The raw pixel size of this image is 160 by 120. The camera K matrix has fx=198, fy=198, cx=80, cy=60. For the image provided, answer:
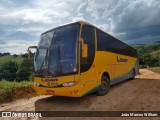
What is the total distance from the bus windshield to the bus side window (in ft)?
1.43

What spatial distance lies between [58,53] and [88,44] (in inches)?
58.9

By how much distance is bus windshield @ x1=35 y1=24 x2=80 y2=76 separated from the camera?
26.1 feet

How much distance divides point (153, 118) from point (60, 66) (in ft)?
12.9

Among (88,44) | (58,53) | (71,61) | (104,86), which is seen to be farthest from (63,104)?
(88,44)

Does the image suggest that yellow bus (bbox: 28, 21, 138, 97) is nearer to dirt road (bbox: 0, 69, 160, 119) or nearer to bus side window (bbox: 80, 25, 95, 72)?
bus side window (bbox: 80, 25, 95, 72)

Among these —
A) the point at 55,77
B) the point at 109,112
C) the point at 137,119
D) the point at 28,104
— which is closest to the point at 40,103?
the point at 28,104

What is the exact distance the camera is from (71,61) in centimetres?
793

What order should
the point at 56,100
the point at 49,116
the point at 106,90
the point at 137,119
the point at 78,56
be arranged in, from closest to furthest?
1. the point at 137,119
2. the point at 49,116
3. the point at 78,56
4. the point at 56,100
5. the point at 106,90

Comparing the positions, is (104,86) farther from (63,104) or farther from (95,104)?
(63,104)

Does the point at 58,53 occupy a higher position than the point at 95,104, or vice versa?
the point at 58,53

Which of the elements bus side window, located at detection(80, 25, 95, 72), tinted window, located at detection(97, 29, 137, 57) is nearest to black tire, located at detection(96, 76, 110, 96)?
tinted window, located at detection(97, 29, 137, 57)

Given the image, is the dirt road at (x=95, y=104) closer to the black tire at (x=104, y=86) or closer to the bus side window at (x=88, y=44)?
the black tire at (x=104, y=86)

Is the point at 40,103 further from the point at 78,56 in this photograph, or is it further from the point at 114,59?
the point at 114,59

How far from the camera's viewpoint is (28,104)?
8867mm
